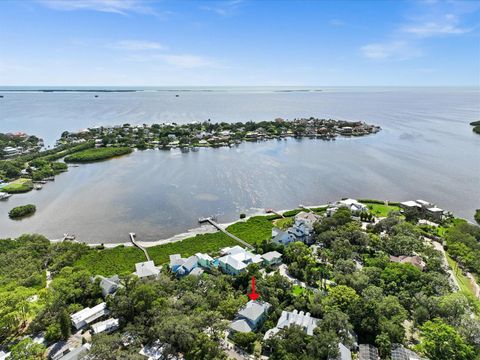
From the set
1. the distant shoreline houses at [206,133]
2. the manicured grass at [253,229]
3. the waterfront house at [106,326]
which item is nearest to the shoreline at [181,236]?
the manicured grass at [253,229]

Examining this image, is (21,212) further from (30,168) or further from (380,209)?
(380,209)

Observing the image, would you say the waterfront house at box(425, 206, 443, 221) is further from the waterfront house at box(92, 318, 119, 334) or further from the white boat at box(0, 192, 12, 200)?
the white boat at box(0, 192, 12, 200)

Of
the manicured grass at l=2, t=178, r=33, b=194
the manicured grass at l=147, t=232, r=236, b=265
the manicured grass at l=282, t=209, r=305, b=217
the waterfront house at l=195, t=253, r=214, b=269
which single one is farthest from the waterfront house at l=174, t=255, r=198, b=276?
the manicured grass at l=2, t=178, r=33, b=194

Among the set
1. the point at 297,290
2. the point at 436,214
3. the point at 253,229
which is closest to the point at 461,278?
the point at 436,214

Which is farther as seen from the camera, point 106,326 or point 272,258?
point 272,258

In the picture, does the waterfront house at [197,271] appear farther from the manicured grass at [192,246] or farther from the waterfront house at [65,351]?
the waterfront house at [65,351]
